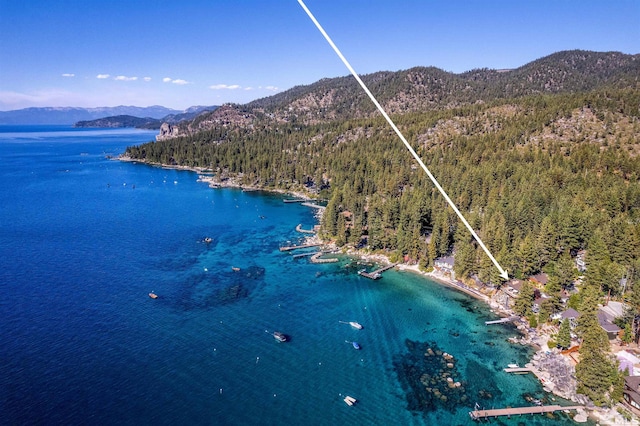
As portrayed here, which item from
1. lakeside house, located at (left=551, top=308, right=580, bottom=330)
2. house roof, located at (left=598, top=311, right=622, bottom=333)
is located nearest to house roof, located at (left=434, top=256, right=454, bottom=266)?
lakeside house, located at (left=551, top=308, right=580, bottom=330)

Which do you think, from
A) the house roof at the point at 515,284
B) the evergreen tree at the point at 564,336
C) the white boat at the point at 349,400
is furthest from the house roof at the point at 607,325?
the white boat at the point at 349,400

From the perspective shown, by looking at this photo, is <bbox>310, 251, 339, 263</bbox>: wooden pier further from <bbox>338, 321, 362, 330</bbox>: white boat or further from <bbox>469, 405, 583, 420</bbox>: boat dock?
<bbox>469, 405, 583, 420</bbox>: boat dock

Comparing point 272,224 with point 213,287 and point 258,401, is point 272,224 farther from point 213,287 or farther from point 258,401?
point 258,401

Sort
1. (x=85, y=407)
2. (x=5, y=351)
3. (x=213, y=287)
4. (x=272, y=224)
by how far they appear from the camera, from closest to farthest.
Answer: (x=85, y=407)
(x=5, y=351)
(x=213, y=287)
(x=272, y=224)

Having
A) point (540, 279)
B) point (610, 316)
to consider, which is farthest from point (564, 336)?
point (540, 279)

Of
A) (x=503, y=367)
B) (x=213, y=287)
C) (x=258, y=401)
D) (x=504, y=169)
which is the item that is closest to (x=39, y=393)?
(x=258, y=401)

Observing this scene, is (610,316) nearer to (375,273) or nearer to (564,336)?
(564,336)
